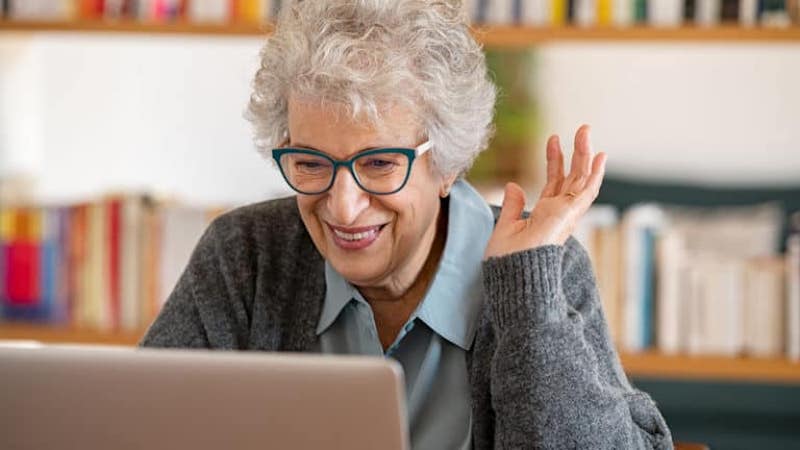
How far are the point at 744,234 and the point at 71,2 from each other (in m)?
1.67

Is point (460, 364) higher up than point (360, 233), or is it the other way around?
point (360, 233)

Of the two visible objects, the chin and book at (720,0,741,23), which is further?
book at (720,0,741,23)

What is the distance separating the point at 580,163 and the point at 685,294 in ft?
3.99

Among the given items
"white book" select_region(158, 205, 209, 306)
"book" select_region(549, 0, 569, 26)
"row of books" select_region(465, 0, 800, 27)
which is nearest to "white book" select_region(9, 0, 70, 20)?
"white book" select_region(158, 205, 209, 306)

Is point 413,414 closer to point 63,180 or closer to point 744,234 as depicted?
point 744,234

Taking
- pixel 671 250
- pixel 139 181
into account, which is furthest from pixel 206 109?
pixel 671 250

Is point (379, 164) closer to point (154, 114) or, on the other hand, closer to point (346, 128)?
point (346, 128)

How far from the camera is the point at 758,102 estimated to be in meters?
3.41

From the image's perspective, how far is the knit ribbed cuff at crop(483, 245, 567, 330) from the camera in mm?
1494

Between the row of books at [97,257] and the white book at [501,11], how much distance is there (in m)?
0.76

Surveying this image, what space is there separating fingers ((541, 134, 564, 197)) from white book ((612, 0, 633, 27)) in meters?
1.19

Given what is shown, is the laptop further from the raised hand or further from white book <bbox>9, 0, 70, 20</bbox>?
white book <bbox>9, 0, 70, 20</bbox>

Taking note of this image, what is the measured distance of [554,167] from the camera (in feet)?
5.39

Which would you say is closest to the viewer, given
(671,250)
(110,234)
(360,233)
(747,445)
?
(360,233)
